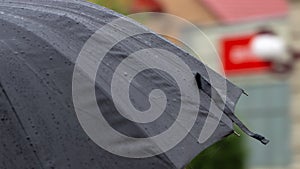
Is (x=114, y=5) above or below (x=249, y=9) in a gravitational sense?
above

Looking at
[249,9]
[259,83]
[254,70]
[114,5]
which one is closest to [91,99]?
[114,5]

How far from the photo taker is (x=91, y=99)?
101 inches

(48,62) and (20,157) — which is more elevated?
(48,62)

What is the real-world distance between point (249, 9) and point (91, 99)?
15.9 meters

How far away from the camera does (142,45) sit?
9.27ft

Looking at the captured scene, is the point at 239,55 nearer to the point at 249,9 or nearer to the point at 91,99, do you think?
the point at 249,9

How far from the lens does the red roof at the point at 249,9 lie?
17906 millimetres

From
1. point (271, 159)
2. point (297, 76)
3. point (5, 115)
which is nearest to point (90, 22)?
point (5, 115)

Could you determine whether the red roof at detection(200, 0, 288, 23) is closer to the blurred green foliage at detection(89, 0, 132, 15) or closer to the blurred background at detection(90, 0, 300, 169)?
the blurred background at detection(90, 0, 300, 169)

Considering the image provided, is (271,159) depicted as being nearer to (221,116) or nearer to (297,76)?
(297,76)

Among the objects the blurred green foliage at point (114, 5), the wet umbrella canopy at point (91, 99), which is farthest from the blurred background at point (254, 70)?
the wet umbrella canopy at point (91, 99)

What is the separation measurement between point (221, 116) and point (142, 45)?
0.32 meters

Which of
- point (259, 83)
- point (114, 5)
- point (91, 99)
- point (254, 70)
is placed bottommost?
point (259, 83)

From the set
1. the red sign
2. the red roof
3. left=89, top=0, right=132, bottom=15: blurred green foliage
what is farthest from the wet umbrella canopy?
the red roof
